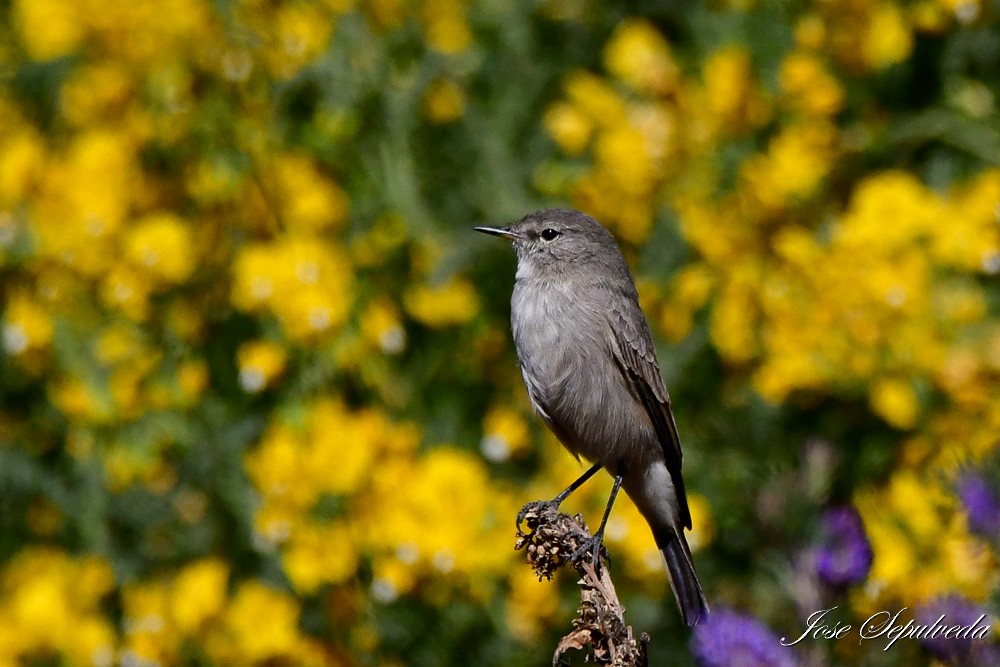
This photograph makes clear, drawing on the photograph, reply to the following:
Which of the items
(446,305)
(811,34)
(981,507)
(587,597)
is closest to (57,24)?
(446,305)

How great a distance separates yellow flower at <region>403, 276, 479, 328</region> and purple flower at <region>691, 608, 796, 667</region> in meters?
2.11

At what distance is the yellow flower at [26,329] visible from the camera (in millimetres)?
4527

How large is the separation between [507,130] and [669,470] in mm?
1501

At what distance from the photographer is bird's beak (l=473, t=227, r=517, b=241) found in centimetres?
409

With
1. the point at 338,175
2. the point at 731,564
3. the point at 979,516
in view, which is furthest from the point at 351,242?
the point at 979,516

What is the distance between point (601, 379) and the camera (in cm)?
391

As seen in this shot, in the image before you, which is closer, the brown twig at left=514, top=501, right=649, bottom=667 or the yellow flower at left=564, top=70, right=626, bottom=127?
the brown twig at left=514, top=501, right=649, bottom=667

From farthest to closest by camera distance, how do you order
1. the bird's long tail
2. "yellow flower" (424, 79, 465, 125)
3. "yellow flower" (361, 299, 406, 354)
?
"yellow flower" (424, 79, 465, 125) → "yellow flower" (361, 299, 406, 354) → the bird's long tail

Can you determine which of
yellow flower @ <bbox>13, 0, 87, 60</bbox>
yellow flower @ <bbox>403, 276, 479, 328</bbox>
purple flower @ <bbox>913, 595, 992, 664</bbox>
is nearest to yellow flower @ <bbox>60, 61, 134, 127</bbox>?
yellow flower @ <bbox>13, 0, 87, 60</bbox>

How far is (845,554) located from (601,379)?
136 cm

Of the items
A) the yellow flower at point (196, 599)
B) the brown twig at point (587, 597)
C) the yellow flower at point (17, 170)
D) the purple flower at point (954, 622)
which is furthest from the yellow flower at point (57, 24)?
the purple flower at point (954, 622)

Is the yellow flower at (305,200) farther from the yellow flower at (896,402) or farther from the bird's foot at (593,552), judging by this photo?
the yellow flower at (896,402)

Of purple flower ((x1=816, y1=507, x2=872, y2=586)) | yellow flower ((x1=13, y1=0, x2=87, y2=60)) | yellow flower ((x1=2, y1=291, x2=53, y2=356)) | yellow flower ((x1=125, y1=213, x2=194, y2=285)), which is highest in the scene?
yellow flower ((x1=13, y1=0, x2=87, y2=60))

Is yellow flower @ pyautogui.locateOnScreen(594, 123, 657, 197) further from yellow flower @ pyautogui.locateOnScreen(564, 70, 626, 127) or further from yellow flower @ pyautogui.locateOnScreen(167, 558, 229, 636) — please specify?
yellow flower @ pyautogui.locateOnScreen(167, 558, 229, 636)
